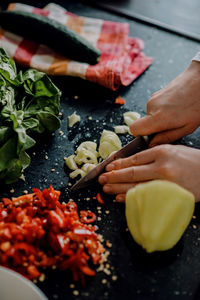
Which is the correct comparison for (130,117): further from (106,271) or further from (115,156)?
(106,271)

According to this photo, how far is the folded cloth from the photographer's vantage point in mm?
1631

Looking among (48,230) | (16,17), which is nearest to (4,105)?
(48,230)

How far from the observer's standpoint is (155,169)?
1188 mm

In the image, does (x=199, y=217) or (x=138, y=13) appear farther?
(x=138, y=13)

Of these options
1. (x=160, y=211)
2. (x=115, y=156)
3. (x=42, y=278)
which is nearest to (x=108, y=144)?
(x=115, y=156)

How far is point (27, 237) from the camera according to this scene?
1.04 m

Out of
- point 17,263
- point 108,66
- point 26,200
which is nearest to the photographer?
point 17,263

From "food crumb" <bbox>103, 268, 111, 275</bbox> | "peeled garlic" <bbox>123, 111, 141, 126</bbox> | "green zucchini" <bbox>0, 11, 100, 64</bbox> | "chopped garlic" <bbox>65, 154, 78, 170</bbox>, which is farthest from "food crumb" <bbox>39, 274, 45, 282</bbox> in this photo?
"green zucchini" <bbox>0, 11, 100, 64</bbox>

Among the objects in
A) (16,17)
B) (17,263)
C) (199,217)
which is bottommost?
(17,263)

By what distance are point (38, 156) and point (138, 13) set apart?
3.92 feet

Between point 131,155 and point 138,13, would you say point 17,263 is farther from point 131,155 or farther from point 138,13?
point 138,13

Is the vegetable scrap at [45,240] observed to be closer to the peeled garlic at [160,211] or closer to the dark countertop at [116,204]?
the dark countertop at [116,204]

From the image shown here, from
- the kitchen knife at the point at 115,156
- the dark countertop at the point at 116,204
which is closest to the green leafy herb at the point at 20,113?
the dark countertop at the point at 116,204

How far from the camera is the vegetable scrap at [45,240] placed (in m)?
1.04
